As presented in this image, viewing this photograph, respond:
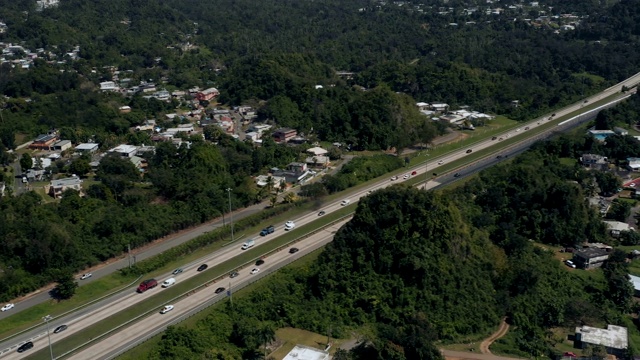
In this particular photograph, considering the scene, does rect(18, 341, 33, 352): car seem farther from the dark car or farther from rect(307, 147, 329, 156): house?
rect(307, 147, 329, 156): house

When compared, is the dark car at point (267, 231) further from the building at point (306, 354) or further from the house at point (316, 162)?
the house at point (316, 162)

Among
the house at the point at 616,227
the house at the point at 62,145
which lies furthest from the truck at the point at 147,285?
the house at the point at 616,227

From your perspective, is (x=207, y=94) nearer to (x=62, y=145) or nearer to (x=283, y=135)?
(x=283, y=135)

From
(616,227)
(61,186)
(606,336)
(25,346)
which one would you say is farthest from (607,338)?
(61,186)

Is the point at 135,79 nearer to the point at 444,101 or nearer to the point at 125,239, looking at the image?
the point at 444,101

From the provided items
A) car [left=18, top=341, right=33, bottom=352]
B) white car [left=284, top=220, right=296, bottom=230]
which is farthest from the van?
white car [left=284, top=220, right=296, bottom=230]

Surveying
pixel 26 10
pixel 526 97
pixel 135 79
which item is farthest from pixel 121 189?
pixel 26 10

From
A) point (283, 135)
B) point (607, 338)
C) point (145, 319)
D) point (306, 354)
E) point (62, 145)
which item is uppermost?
point (62, 145)
